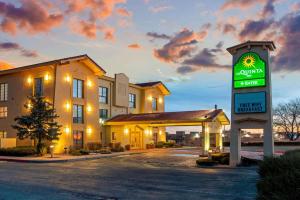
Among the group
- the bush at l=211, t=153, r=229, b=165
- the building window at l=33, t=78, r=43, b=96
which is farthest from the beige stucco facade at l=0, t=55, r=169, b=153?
the bush at l=211, t=153, r=229, b=165

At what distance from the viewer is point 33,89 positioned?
122ft

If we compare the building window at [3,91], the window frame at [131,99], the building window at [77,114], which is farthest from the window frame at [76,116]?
the window frame at [131,99]

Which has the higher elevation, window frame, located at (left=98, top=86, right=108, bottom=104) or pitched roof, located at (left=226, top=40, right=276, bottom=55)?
pitched roof, located at (left=226, top=40, right=276, bottom=55)

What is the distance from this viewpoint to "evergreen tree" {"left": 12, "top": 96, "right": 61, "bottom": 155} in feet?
108

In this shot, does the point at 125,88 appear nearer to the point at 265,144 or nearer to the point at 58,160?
the point at 58,160

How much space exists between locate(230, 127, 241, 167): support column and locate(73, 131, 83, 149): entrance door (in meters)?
19.6

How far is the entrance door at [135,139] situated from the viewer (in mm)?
45844

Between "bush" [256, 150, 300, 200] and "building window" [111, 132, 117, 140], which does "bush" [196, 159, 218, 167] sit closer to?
"bush" [256, 150, 300, 200]

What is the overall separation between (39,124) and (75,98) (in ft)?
20.4

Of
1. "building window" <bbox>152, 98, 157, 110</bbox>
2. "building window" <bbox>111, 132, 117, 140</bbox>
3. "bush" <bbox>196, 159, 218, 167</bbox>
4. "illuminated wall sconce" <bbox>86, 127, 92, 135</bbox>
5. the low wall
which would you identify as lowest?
"bush" <bbox>196, 159, 218, 167</bbox>

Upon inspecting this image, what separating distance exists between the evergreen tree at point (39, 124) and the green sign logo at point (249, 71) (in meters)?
18.3

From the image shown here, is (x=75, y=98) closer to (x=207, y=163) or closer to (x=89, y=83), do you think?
(x=89, y=83)

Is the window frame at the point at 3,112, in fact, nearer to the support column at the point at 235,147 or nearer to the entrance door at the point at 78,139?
the entrance door at the point at 78,139

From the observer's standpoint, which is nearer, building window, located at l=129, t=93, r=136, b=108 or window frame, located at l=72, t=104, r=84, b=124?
window frame, located at l=72, t=104, r=84, b=124
